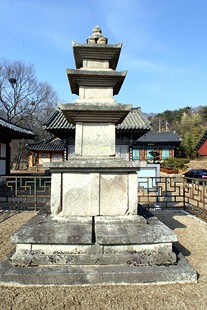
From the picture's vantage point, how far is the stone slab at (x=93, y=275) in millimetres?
3078

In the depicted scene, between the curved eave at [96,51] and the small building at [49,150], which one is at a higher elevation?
the curved eave at [96,51]

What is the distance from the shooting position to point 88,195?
13.4 feet

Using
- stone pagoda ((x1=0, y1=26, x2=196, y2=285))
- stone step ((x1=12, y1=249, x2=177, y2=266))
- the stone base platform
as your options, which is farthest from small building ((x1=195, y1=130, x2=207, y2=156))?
stone step ((x1=12, y1=249, x2=177, y2=266))

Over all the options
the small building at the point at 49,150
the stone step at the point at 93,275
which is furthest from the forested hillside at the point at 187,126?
the stone step at the point at 93,275

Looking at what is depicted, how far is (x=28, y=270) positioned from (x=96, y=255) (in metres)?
1.00

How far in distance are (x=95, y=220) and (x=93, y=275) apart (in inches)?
37.8

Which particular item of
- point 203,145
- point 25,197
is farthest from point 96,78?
point 203,145

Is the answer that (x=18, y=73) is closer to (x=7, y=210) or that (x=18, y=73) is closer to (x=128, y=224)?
(x=7, y=210)

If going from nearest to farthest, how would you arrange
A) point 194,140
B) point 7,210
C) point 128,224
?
1. point 128,224
2. point 7,210
3. point 194,140

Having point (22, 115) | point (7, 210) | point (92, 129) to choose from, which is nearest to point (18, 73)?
point (22, 115)

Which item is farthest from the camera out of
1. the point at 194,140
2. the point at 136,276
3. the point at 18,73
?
the point at 194,140

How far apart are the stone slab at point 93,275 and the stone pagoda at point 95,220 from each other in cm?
1

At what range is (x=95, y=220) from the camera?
3.92 m

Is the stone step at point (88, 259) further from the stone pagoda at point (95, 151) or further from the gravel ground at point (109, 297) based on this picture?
the stone pagoda at point (95, 151)
